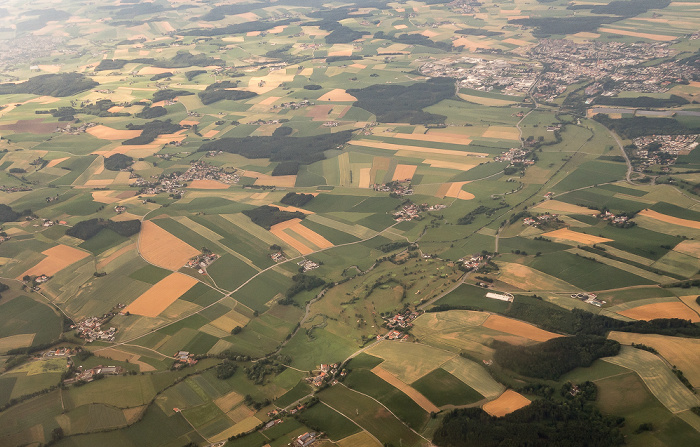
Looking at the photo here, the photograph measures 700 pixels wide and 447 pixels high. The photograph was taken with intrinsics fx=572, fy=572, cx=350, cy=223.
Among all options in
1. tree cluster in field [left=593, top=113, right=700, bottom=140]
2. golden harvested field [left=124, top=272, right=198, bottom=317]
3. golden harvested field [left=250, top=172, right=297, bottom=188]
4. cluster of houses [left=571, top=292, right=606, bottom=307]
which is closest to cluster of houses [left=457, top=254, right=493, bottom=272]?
cluster of houses [left=571, top=292, right=606, bottom=307]

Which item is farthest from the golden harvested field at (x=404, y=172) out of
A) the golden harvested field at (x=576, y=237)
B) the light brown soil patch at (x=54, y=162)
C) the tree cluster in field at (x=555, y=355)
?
the light brown soil patch at (x=54, y=162)

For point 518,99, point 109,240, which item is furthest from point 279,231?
point 518,99

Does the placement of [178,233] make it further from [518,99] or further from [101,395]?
[518,99]

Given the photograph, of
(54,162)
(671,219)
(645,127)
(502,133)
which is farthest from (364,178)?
(54,162)

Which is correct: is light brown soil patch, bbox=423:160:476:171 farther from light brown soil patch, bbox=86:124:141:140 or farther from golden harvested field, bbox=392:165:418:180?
light brown soil patch, bbox=86:124:141:140

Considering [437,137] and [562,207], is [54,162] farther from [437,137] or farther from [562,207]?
[562,207]

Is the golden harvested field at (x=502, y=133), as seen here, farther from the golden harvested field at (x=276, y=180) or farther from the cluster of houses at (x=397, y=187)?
the golden harvested field at (x=276, y=180)
